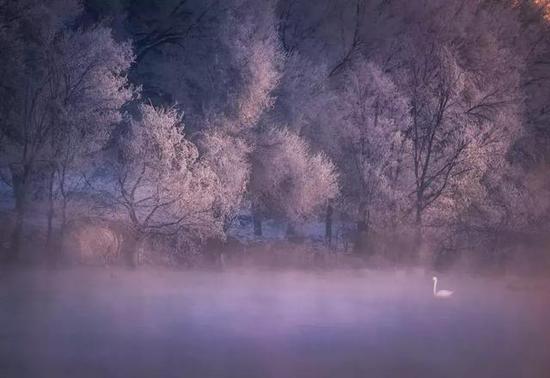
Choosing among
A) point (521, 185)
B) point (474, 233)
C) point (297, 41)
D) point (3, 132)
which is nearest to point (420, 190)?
point (474, 233)

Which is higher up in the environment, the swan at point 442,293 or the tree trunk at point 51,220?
the tree trunk at point 51,220

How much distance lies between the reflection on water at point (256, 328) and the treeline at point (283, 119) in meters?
4.13

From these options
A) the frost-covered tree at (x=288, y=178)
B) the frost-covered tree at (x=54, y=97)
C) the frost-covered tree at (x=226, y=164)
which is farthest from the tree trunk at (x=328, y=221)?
the frost-covered tree at (x=54, y=97)

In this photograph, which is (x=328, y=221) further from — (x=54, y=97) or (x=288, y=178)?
(x=54, y=97)

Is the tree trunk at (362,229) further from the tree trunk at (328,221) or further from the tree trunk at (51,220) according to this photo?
the tree trunk at (51,220)

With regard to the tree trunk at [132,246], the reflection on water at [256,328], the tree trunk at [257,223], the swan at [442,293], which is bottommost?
the reflection on water at [256,328]

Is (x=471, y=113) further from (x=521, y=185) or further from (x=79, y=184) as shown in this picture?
(x=79, y=184)

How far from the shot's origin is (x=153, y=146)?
2381cm

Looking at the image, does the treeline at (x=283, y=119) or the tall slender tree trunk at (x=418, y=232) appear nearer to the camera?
the treeline at (x=283, y=119)

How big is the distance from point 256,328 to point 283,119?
1415cm

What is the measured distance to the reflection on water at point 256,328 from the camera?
11.6m

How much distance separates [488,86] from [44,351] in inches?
962

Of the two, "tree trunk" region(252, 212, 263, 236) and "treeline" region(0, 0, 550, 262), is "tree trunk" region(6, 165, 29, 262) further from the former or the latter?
"tree trunk" region(252, 212, 263, 236)

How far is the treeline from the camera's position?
22.5 m
